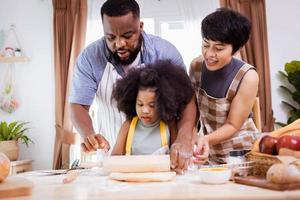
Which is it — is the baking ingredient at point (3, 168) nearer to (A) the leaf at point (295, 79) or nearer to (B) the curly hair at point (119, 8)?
(B) the curly hair at point (119, 8)

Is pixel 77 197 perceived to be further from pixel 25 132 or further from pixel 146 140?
pixel 25 132

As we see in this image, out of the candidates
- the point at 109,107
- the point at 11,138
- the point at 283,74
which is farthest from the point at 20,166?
the point at 283,74

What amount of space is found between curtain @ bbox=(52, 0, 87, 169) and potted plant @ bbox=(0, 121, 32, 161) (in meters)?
0.36

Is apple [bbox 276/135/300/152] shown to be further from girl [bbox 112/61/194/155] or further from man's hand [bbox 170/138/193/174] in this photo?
girl [bbox 112/61/194/155]

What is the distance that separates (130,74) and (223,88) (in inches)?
15.8

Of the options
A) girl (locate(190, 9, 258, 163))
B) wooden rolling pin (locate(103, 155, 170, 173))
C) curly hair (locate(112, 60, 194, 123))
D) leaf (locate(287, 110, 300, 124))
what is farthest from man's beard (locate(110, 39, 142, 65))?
leaf (locate(287, 110, 300, 124))

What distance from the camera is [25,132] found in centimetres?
388

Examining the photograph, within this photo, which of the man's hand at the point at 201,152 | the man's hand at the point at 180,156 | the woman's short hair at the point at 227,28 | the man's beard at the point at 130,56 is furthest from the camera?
the man's beard at the point at 130,56

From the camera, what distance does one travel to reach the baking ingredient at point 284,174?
834 mm

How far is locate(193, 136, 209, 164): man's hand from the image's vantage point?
127 centimetres

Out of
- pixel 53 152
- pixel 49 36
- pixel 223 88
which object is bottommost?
pixel 53 152

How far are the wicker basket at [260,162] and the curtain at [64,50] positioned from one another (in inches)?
115

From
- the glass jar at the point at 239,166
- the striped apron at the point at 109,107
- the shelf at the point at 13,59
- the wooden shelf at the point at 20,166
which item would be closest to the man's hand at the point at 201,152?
the glass jar at the point at 239,166

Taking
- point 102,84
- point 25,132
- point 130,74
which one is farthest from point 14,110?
point 130,74
